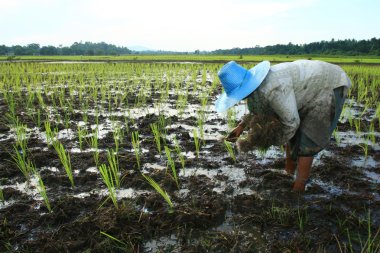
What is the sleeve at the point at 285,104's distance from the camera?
179cm

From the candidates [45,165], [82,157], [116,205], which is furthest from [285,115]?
[45,165]

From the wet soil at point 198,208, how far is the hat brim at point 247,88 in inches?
26.5

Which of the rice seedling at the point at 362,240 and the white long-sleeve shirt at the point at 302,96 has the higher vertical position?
the white long-sleeve shirt at the point at 302,96

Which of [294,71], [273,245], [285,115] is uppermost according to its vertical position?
[294,71]

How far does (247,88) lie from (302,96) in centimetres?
44

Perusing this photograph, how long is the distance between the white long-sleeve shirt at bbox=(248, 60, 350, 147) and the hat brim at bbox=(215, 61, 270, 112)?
5 centimetres

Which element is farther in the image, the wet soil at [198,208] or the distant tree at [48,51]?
the distant tree at [48,51]

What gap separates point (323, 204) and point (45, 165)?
232 centimetres

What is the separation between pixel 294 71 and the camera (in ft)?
6.34

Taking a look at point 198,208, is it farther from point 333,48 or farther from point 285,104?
point 333,48

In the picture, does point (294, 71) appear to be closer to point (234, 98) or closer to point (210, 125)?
point (234, 98)

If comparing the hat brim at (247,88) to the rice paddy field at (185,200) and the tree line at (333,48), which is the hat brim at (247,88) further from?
the tree line at (333,48)

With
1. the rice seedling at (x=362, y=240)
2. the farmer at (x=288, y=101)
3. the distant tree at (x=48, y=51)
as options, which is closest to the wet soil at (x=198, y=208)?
the rice seedling at (x=362, y=240)

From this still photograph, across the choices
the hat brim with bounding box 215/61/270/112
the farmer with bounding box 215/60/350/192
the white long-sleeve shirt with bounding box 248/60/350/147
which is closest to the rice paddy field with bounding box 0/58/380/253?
the farmer with bounding box 215/60/350/192
